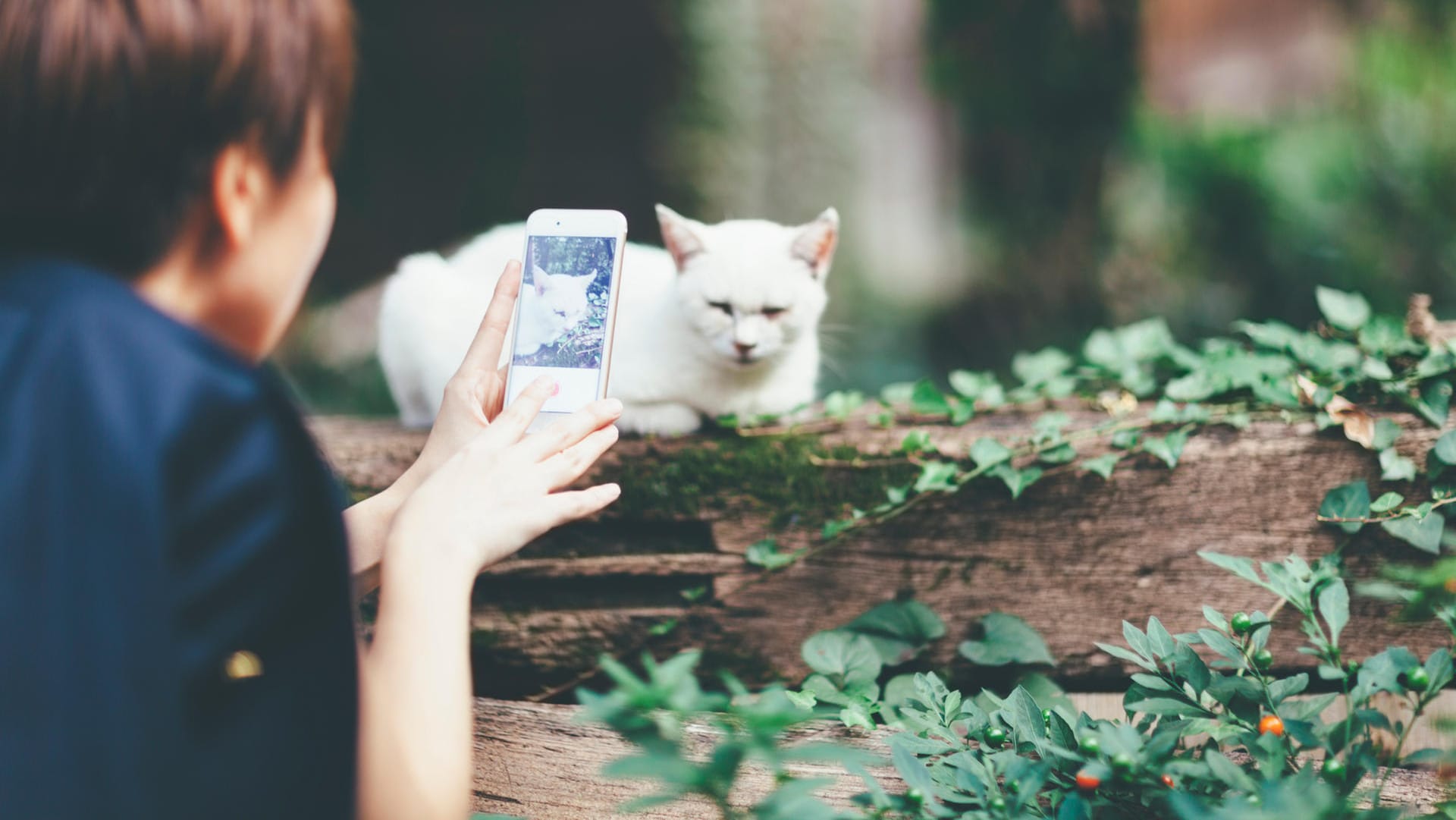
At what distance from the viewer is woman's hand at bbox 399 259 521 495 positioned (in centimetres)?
111

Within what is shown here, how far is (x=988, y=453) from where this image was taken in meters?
1.57

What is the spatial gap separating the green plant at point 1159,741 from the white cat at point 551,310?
0.50 m

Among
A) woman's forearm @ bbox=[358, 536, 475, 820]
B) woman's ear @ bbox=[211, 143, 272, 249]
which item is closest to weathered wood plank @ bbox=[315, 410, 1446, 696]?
woman's forearm @ bbox=[358, 536, 475, 820]

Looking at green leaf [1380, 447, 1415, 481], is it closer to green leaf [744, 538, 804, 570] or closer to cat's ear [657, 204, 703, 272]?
green leaf [744, 538, 804, 570]

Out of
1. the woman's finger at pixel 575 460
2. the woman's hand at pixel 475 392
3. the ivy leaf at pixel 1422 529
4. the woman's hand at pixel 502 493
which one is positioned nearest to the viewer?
the woman's hand at pixel 502 493

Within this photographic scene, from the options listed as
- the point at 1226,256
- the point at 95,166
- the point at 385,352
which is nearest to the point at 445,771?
the point at 95,166

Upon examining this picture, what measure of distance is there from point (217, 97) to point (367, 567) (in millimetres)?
580

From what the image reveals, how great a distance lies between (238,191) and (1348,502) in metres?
1.57

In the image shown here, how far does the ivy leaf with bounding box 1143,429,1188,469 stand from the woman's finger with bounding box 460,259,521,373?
107 centimetres

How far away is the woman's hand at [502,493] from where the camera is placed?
884mm

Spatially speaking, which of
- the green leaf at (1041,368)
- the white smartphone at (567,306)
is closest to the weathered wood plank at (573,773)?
the white smartphone at (567,306)

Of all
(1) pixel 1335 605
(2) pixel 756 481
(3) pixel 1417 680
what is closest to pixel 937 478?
(2) pixel 756 481

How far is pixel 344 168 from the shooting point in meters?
5.61

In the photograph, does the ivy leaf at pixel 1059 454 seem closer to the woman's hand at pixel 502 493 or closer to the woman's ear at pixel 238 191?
the woman's hand at pixel 502 493
